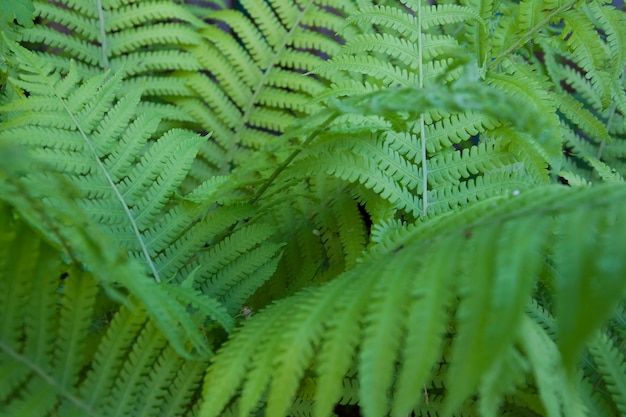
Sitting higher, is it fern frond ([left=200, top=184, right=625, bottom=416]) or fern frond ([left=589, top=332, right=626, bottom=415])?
fern frond ([left=200, top=184, right=625, bottom=416])

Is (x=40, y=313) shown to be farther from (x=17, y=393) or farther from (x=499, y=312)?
(x=499, y=312)

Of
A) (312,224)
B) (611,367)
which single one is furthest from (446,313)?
(312,224)

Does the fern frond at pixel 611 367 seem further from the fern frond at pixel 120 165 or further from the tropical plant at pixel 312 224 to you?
the fern frond at pixel 120 165

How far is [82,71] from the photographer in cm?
117

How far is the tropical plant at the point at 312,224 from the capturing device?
54 cm

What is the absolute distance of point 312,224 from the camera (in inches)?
43.8

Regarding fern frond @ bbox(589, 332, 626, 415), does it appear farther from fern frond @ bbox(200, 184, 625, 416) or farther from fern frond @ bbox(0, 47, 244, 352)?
fern frond @ bbox(0, 47, 244, 352)

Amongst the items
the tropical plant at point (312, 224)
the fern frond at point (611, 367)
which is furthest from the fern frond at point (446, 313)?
the fern frond at point (611, 367)

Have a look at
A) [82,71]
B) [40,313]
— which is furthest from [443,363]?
[82,71]

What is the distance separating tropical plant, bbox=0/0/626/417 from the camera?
539mm

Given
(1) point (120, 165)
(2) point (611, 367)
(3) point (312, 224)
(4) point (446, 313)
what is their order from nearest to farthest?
1. (4) point (446, 313)
2. (2) point (611, 367)
3. (1) point (120, 165)
4. (3) point (312, 224)

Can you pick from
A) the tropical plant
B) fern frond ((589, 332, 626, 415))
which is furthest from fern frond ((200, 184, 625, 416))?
fern frond ((589, 332, 626, 415))

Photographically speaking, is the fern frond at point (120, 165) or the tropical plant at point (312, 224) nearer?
the tropical plant at point (312, 224)

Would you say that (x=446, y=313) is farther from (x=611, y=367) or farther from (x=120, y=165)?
(x=120, y=165)
